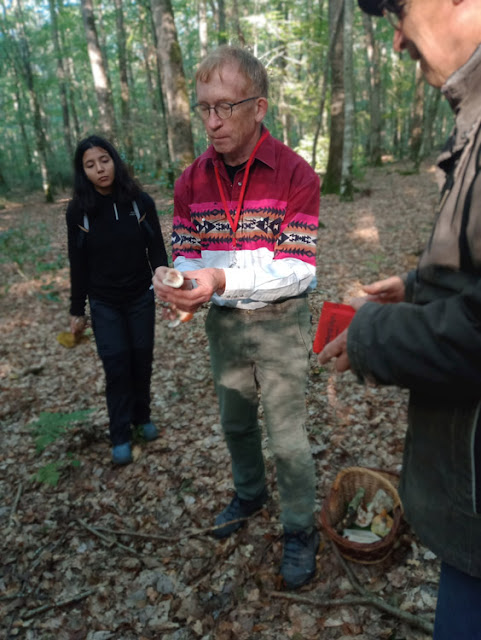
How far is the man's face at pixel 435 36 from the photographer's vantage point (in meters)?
1.01

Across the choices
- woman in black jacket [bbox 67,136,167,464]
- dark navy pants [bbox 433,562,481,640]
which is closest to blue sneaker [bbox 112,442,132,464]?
woman in black jacket [bbox 67,136,167,464]

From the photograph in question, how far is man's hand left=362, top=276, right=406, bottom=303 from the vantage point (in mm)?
1468

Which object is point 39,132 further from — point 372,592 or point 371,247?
point 372,592

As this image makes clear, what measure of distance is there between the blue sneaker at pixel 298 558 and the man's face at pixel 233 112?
92.0 inches

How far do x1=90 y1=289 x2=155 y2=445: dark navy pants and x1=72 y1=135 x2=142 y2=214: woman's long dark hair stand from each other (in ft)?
2.61

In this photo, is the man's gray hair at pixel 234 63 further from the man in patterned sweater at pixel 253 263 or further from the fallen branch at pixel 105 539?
the fallen branch at pixel 105 539

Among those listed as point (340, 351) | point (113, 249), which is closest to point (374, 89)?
point (113, 249)

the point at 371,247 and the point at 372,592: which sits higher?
the point at 371,247

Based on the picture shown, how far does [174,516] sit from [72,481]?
1.07 metres

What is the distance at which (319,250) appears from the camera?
28.1 ft

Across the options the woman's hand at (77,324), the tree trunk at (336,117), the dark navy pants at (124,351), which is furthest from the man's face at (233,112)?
the tree trunk at (336,117)

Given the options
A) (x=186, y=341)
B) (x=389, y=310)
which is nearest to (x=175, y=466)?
(x=186, y=341)

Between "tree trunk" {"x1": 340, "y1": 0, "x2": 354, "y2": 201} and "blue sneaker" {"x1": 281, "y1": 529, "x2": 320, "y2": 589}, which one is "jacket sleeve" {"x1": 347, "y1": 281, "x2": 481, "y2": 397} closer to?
"blue sneaker" {"x1": 281, "y1": 529, "x2": 320, "y2": 589}

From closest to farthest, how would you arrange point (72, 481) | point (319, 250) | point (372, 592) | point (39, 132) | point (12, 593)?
1. point (372, 592)
2. point (12, 593)
3. point (72, 481)
4. point (319, 250)
5. point (39, 132)
